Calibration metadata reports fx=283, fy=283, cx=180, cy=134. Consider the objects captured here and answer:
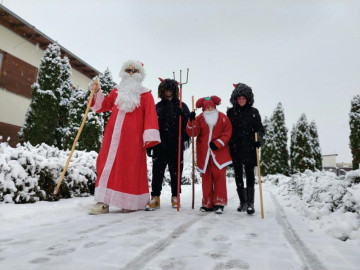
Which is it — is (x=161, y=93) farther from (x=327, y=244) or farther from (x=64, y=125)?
(x=64, y=125)

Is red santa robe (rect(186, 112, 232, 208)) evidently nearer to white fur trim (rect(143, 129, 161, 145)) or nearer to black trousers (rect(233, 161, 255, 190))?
black trousers (rect(233, 161, 255, 190))

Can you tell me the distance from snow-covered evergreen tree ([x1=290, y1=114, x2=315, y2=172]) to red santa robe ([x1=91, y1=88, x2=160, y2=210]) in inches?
1104

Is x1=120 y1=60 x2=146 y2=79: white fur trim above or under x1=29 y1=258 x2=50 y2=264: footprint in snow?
above

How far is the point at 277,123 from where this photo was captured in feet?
104

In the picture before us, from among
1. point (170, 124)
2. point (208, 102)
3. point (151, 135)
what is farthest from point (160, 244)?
point (208, 102)

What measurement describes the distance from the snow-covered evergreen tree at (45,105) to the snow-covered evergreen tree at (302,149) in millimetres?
24448

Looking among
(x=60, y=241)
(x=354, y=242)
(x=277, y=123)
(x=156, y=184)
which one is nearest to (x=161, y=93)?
(x=156, y=184)

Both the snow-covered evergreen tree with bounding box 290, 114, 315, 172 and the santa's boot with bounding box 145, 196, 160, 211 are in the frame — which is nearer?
the santa's boot with bounding box 145, 196, 160, 211

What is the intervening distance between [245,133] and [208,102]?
807mm

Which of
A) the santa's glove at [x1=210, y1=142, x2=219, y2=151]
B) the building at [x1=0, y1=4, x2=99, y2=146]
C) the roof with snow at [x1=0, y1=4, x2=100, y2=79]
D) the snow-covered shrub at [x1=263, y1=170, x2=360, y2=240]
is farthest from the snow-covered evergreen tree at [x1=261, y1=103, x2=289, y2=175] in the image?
the santa's glove at [x1=210, y1=142, x2=219, y2=151]

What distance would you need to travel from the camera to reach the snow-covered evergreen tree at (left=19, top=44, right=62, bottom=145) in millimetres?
12531

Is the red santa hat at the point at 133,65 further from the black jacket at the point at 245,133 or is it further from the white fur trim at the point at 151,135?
the black jacket at the point at 245,133

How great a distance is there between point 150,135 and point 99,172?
0.92 metres

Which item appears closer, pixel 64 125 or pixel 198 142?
pixel 198 142
